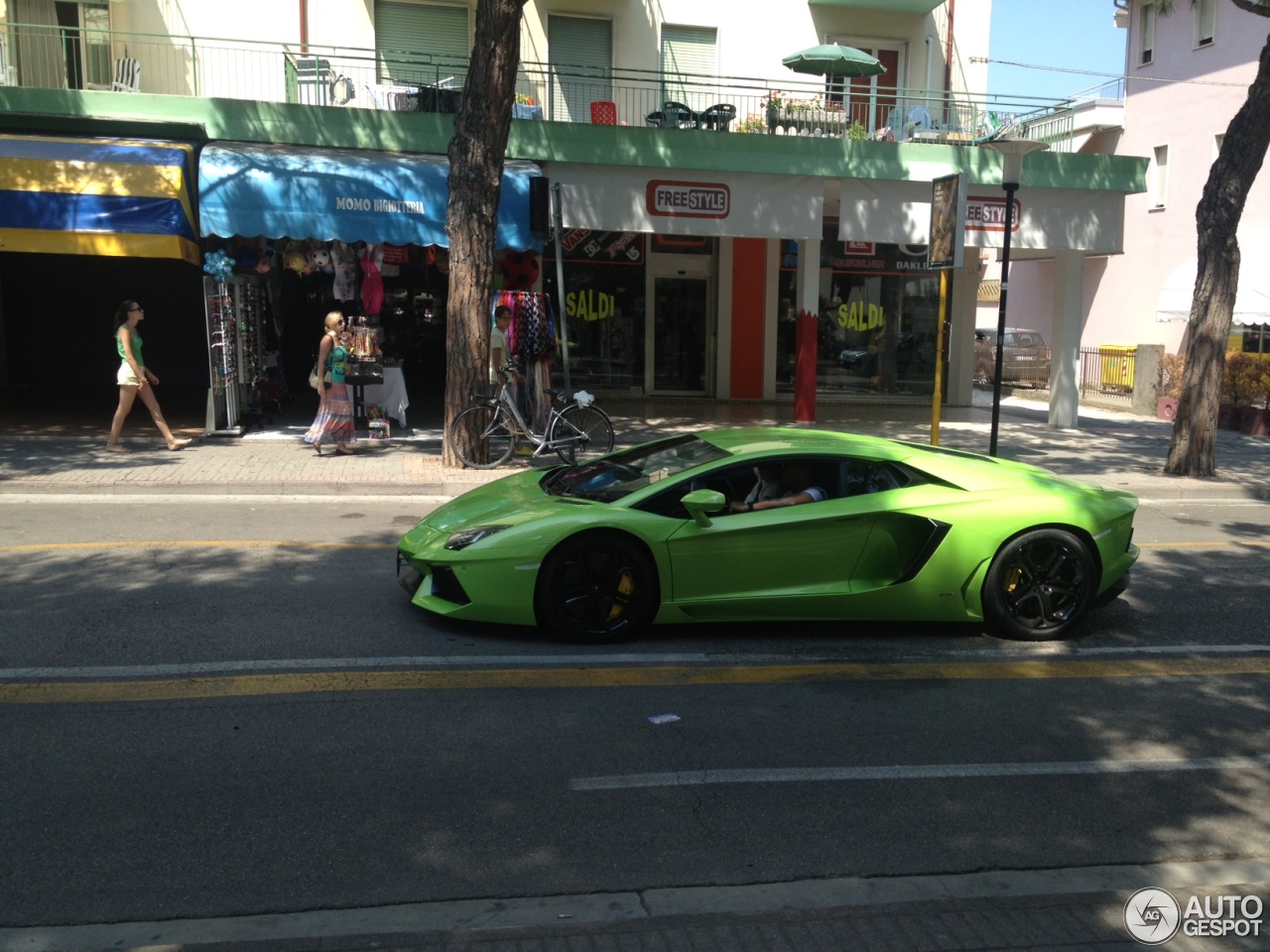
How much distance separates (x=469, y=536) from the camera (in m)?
6.49

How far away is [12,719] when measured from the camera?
205 inches

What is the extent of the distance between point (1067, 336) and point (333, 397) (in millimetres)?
12205

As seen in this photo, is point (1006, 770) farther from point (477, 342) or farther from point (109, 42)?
point (109, 42)

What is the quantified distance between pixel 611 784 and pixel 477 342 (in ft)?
28.2

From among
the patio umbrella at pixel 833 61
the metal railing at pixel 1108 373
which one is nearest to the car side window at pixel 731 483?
the patio umbrella at pixel 833 61

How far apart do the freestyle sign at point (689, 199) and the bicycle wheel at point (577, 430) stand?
13.3ft

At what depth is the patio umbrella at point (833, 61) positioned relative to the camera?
17.6m

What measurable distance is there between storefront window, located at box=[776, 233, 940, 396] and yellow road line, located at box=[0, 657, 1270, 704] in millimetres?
16110

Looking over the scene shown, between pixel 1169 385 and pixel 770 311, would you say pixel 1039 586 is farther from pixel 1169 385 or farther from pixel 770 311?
pixel 1169 385

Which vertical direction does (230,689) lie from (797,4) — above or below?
below

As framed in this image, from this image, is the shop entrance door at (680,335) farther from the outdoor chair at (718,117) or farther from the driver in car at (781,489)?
the driver in car at (781,489)

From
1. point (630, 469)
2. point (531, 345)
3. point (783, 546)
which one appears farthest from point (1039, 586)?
point (531, 345)

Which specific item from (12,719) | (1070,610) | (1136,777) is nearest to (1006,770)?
(1136,777)

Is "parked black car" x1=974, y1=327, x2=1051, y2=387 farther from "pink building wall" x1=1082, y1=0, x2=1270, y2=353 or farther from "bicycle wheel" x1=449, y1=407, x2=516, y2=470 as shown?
"bicycle wheel" x1=449, y1=407, x2=516, y2=470
